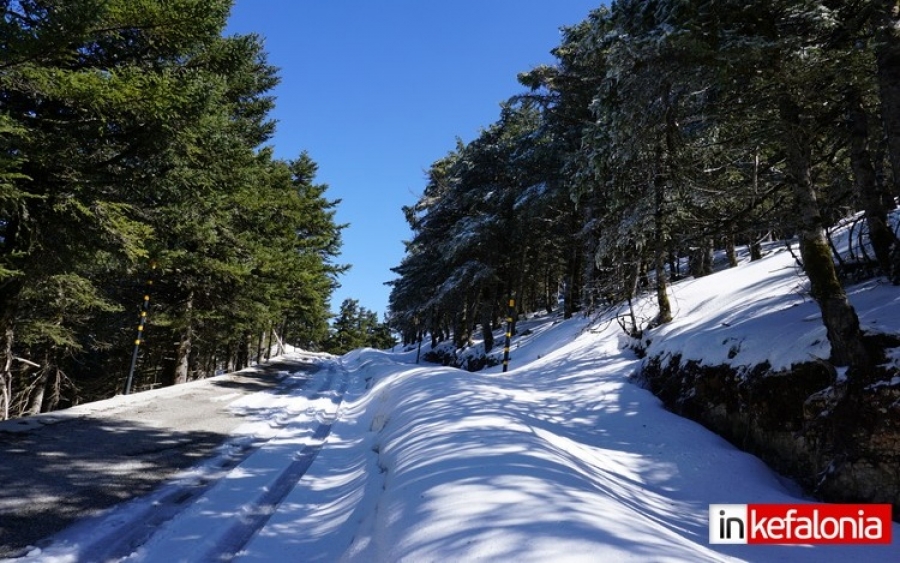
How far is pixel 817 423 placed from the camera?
4.67m

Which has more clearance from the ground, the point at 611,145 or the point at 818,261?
the point at 611,145

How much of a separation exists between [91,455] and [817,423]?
335 inches

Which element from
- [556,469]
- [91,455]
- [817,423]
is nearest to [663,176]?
[817,423]

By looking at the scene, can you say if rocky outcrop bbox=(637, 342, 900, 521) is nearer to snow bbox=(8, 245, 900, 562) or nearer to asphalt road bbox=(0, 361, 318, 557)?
snow bbox=(8, 245, 900, 562)

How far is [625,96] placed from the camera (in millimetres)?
6402

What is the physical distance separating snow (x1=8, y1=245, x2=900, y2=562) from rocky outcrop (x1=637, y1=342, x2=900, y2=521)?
9.2 inches

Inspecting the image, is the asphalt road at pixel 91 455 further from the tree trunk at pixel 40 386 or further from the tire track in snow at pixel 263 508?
the tree trunk at pixel 40 386

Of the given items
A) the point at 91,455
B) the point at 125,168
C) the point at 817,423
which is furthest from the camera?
the point at 125,168

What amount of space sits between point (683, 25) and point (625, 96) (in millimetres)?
1306

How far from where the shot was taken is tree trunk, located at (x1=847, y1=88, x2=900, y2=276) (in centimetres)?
649

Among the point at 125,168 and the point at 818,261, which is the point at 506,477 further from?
the point at 125,168

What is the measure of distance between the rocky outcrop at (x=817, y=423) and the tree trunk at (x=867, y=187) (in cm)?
289

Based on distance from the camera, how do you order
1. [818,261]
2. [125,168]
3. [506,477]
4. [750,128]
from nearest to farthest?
[506,477] < [818,261] < [750,128] < [125,168]

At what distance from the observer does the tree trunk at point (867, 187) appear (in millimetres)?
6488
